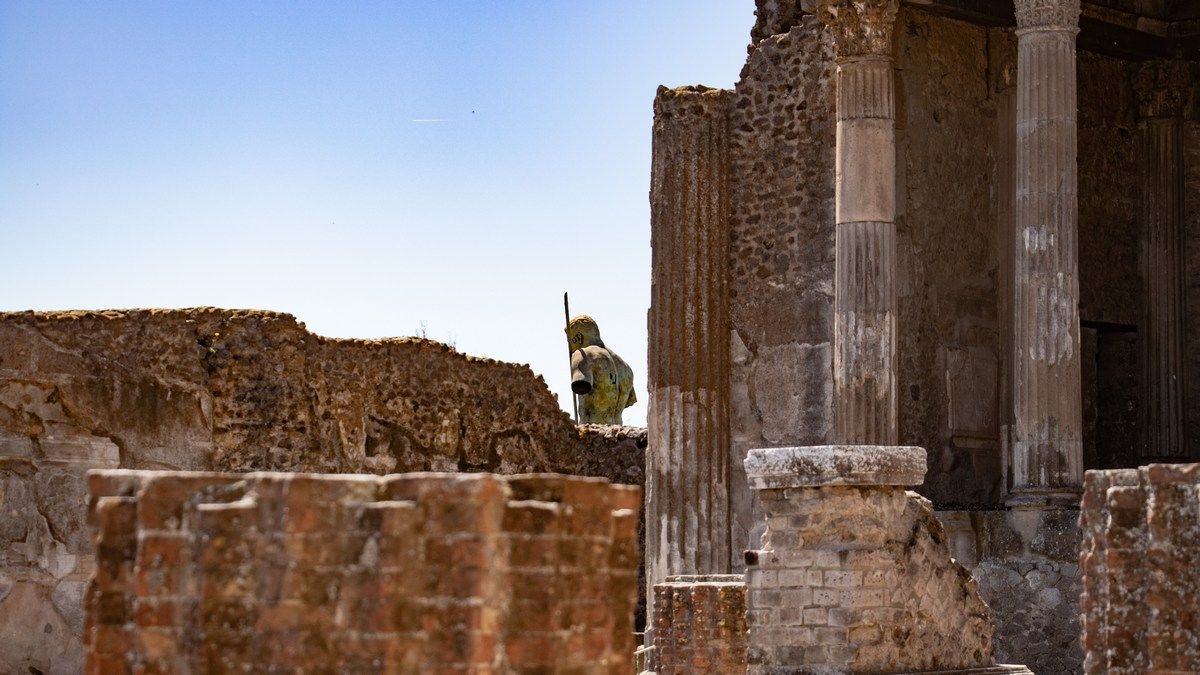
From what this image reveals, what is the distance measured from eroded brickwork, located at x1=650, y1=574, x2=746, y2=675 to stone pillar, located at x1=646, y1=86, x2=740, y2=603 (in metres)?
4.36

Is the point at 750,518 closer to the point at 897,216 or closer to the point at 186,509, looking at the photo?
the point at 897,216

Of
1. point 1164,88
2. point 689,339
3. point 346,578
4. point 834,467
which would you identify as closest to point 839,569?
point 834,467

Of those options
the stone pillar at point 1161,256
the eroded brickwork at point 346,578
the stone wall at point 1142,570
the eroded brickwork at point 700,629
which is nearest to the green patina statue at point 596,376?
the stone pillar at point 1161,256

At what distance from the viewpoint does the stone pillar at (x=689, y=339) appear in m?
17.3

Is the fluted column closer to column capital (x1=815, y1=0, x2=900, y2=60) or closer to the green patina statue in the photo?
A: column capital (x1=815, y1=0, x2=900, y2=60)

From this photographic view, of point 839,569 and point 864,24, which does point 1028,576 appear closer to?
point 864,24

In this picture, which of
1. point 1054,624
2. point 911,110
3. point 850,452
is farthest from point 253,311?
point 850,452

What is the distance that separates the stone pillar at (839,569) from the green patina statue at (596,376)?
13810 mm

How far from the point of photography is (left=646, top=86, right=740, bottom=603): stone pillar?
1728 cm

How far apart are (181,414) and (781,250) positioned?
5093 millimetres

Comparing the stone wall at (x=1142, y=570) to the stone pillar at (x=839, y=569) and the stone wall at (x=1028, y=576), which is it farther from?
the stone wall at (x=1028, y=576)

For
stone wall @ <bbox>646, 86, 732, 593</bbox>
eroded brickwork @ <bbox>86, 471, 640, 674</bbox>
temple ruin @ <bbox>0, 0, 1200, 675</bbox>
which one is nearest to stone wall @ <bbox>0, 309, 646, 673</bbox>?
temple ruin @ <bbox>0, 0, 1200, 675</bbox>

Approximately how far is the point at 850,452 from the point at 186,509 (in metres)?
6.24

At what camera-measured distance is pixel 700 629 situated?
1275 cm
